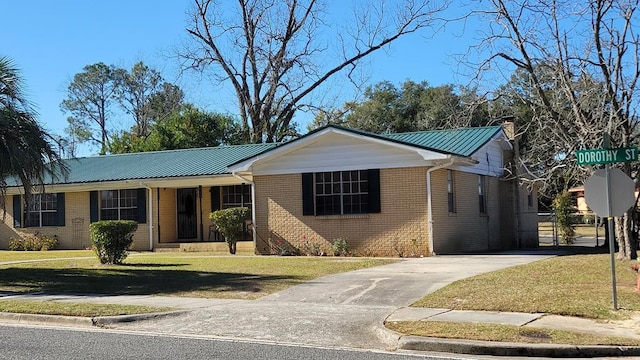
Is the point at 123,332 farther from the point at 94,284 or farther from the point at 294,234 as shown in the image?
the point at 294,234

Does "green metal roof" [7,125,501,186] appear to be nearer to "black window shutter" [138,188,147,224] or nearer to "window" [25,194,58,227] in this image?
"black window shutter" [138,188,147,224]

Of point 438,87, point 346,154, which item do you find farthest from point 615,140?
point 438,87

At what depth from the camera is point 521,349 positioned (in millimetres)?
8344

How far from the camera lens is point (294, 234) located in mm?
22797

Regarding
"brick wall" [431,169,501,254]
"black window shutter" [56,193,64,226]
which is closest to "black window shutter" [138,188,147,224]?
"black window shutter" [56,193,64,226]

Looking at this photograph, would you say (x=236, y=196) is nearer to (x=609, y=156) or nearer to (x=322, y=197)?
(x=322, y=197)

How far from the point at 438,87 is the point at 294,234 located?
29273 mm

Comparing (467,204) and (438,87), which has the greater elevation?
(438,87)

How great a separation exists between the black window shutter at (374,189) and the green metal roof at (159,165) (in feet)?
20.3

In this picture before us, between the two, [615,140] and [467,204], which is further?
[467,204]

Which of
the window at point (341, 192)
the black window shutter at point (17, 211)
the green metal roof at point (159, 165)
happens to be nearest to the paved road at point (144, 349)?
the window at point (341, 192)

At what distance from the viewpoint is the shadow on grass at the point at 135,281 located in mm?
14617

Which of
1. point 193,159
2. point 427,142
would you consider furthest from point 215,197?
point 427,142

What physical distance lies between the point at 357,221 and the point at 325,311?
10251 millimetres
